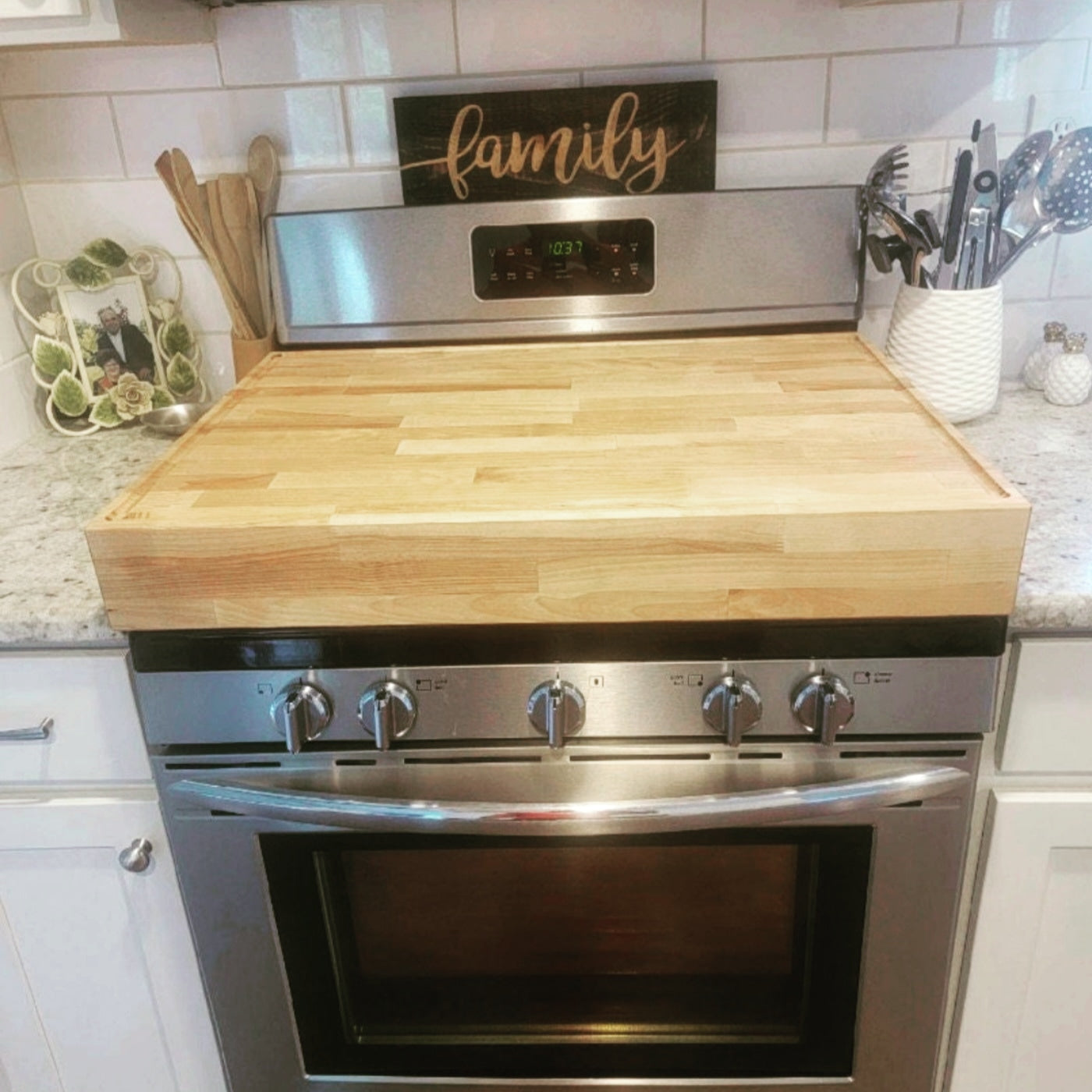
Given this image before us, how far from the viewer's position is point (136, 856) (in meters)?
0.89

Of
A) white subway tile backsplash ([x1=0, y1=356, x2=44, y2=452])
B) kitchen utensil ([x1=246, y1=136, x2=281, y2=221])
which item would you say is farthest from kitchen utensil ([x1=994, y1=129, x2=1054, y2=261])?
white subway tile backsplash ([x1=0, y1=356, x2=44, y2=452])

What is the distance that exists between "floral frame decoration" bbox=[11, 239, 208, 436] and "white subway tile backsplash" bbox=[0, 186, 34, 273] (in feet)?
0.05

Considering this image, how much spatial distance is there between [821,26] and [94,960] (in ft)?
4.15

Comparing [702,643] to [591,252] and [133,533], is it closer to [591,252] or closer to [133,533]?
[133,533]

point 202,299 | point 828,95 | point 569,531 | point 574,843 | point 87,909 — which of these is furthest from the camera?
point 202,299

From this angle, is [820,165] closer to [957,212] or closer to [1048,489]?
[957,212]

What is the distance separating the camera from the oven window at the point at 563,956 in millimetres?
877

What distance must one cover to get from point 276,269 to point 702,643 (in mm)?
733

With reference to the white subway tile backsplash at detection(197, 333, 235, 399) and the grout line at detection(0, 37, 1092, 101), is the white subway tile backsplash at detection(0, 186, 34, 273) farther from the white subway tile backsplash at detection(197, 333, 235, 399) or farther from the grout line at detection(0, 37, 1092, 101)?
the white subway tile backsplash at detection(197, 333, 235, 399)

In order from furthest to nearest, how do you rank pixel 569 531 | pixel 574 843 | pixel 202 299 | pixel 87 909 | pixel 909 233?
pixel 202 299 < pixel 909 233 < pixel 87 909 < pixel 574 843 < pixel 569 531

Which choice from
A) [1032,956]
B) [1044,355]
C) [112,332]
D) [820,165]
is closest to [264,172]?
[112,332]

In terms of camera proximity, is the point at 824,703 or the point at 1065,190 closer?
the point at 824,703

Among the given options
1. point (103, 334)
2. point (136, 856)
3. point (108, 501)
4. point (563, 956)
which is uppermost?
point (103, 334)

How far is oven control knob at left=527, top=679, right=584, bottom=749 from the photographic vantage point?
0.76 metres
